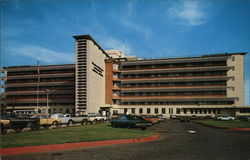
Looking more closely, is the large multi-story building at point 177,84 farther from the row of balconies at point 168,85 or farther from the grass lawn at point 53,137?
the grass lawn at point 53,137

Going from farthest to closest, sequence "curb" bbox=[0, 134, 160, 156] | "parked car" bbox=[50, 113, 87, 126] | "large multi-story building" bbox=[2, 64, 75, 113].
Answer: "large multi-story building" bbox=[2, 64, 75, 113], "parked car" bbox=[50, 113, 87, 126], "curb" bbox=[0, 134, 160, 156]

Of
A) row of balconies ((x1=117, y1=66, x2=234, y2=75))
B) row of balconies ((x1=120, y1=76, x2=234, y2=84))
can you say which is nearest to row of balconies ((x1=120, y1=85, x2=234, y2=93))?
row of balconies ((x1=120, y1=76, x2=234, y2=84))

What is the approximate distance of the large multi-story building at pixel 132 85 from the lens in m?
59.0

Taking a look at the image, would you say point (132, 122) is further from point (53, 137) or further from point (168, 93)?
point (168, 93)

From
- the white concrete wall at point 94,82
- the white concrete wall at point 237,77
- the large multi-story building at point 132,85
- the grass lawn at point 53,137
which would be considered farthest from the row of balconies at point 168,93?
the grass lawn at point 53,137

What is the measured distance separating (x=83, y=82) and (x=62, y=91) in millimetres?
16732

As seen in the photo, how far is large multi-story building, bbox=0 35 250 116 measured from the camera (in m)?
59.0

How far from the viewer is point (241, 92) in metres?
61.5

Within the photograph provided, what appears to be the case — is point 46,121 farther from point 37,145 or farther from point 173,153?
point 173,153

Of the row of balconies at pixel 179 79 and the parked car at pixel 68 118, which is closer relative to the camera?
the parked car at pixel 68 118

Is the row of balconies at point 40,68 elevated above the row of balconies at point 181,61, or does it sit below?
below

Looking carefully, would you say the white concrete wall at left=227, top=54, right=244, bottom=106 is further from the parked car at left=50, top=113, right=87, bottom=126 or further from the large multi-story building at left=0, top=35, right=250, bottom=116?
the parked car at left=50, top=113, right=87, bottom=126

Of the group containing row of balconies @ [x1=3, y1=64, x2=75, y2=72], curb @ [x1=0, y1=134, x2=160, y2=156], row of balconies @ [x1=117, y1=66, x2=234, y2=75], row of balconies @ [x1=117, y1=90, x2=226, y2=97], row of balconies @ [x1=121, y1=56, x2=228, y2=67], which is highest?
row of balconies @ [x1=121, y1=56, x2=228, y2=67]

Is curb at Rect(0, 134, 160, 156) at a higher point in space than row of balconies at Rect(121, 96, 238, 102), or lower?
higher
